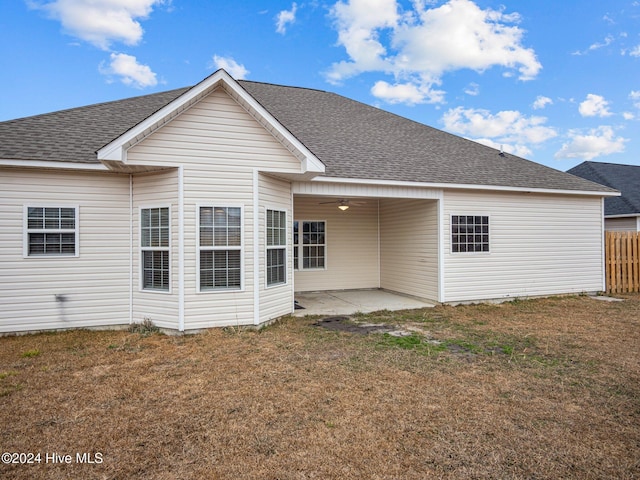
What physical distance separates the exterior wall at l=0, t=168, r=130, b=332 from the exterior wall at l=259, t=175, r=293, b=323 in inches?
108

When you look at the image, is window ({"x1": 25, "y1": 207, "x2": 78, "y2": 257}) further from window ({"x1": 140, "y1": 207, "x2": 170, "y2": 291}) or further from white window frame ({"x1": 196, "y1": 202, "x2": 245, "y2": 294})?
white window frame ({"x1": 196, "y1": 202, "x2": 245, "y2": 294})

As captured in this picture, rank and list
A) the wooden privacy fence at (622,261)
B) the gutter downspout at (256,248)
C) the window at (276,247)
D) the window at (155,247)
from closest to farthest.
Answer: the window at (155,247) < the gutter downspout at (256,248) < the window at (276,247) < the wooden privacy fence at (622,261)

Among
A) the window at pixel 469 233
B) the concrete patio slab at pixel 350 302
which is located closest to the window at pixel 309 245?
the concrete patio slab at pixel 350 302

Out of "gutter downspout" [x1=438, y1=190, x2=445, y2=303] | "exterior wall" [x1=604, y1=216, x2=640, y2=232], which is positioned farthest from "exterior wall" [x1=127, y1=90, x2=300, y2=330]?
"exterior wall" [x1=604, y1=216, x2=640, y2=232]

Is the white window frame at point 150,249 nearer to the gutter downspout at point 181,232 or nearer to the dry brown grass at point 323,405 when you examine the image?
the gutter downspout at point 181,232

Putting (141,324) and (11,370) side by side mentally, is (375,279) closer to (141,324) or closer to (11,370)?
(141,324)

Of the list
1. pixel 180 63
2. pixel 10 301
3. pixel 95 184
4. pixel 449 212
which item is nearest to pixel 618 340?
pixel 449 212

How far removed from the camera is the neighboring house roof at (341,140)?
7.25 metres

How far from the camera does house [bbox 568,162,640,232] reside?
15.6 m

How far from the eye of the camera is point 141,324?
710 centimetres

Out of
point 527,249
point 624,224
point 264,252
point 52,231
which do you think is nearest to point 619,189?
point 624,224

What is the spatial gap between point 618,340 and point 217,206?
7.70m

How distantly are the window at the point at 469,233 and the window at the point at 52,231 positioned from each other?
8873mm

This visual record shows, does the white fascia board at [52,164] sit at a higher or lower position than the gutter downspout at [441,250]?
higher
